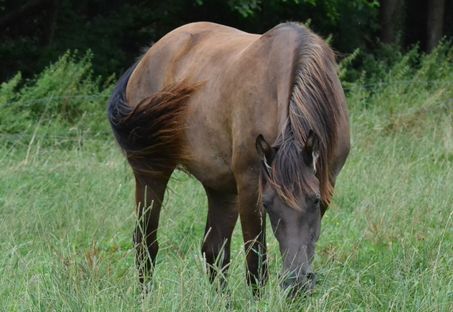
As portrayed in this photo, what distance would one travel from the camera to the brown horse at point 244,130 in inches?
172

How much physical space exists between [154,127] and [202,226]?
138 centimetres

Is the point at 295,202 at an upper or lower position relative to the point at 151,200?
upper

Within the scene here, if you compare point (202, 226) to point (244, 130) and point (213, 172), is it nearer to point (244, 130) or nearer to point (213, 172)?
point (213, 172)

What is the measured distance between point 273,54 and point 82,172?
12.2 ft

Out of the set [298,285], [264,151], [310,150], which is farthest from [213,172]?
[298,285]

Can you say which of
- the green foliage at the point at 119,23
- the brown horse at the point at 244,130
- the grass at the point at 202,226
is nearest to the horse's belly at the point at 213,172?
the brown horse at the point at 244,130

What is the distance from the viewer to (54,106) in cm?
1129

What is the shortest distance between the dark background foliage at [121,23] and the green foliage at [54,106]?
2.04 metres

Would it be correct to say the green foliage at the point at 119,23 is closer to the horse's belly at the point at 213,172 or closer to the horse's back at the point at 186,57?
the horse's back at the point at 186,57

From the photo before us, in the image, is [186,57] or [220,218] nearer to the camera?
[220,218]

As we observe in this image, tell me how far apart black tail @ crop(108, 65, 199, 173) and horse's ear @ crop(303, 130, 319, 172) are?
1.44 meters

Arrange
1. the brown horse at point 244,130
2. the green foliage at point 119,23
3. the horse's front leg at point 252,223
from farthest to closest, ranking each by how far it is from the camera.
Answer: the green foliage at point 119,23 < the horse's front leg at point 252,223 < the brown horse at point 244,130

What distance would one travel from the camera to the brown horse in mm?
4379

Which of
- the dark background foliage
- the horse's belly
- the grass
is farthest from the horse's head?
the dark background foliage
